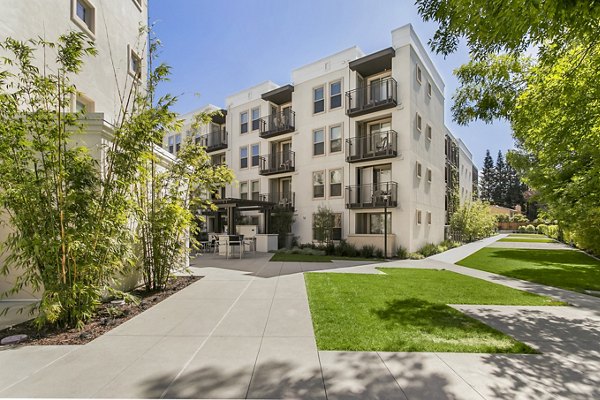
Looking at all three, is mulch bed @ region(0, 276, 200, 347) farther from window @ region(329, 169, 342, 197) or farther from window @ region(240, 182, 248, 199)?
window @ region(240, 182, 248, 199)

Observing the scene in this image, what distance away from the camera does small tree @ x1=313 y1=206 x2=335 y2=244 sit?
56.9 ft

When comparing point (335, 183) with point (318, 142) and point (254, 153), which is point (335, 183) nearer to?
point (318, 142)

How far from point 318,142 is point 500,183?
74.4 meters

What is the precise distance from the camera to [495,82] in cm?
730

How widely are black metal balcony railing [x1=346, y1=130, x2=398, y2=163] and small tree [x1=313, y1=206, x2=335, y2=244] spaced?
3306 mm

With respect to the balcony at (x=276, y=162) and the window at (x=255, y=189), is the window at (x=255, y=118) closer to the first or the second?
the balcony at (x=276, y=162)

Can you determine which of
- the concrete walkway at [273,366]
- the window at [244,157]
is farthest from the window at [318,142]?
the concrete walkway at [273,366]

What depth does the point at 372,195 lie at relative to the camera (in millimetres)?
16891

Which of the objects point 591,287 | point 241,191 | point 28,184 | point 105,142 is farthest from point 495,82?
point 241,191

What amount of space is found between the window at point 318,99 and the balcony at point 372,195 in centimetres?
563

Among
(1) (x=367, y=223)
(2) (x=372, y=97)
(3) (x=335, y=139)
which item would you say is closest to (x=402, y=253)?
(1) (x=367, y=223)

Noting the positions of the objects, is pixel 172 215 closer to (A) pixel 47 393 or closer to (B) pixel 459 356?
(A) pixel 47 393

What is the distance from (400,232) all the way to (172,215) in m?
12.3

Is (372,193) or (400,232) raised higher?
(372,193)
